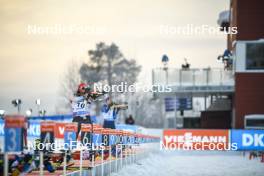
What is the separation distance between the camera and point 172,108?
44.5 meters

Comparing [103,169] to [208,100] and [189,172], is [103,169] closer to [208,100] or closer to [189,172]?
[189,172]

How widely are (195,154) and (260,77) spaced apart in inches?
298

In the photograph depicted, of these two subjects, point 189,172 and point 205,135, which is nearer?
point 189,172

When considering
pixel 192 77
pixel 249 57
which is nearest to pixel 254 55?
pixel 249 57

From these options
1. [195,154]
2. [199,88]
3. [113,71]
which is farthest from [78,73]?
[195,154]

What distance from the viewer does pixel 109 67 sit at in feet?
254

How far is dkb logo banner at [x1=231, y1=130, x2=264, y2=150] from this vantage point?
32.7m

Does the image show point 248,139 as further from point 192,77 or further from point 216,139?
point 192,77

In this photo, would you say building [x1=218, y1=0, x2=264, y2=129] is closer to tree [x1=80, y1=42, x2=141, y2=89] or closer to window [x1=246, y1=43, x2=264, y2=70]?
window [x1=246, y1=43, x2=264, y2=70]

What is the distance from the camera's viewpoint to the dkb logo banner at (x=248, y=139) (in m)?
32.7

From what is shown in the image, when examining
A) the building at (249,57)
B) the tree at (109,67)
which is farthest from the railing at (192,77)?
the tree at (109,67)

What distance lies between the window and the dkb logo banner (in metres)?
8.85

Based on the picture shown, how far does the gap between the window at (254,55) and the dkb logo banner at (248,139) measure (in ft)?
29.0

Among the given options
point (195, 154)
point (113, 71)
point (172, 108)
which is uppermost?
point (113, 71)
